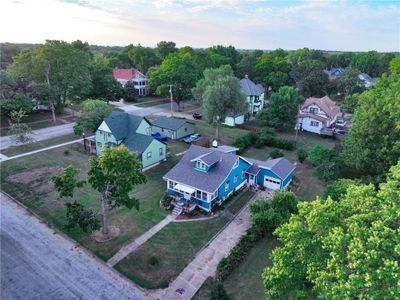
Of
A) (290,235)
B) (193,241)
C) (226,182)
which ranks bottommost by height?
(193,241)

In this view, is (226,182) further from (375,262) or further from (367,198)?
(375,262)

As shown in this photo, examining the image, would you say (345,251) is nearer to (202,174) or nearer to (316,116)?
(202,174)

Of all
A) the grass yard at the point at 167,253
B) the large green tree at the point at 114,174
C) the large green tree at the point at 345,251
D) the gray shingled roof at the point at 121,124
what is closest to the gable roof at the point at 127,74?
the gray shingled roof at the point at 121,124

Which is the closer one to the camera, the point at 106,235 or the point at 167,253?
the point at 167,253

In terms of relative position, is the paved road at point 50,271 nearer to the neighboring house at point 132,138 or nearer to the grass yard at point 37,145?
the neighboring house at point 132,138

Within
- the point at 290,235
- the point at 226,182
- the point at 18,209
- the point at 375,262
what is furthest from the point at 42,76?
the point at 375,262

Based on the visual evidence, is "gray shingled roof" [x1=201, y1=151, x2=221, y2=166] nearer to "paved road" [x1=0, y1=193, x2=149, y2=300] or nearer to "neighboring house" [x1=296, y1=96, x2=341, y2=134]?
"paved road" [x1=0, y1=193, x2=149, y2=300]

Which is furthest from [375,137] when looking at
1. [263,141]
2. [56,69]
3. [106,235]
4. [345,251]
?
[56,69]
